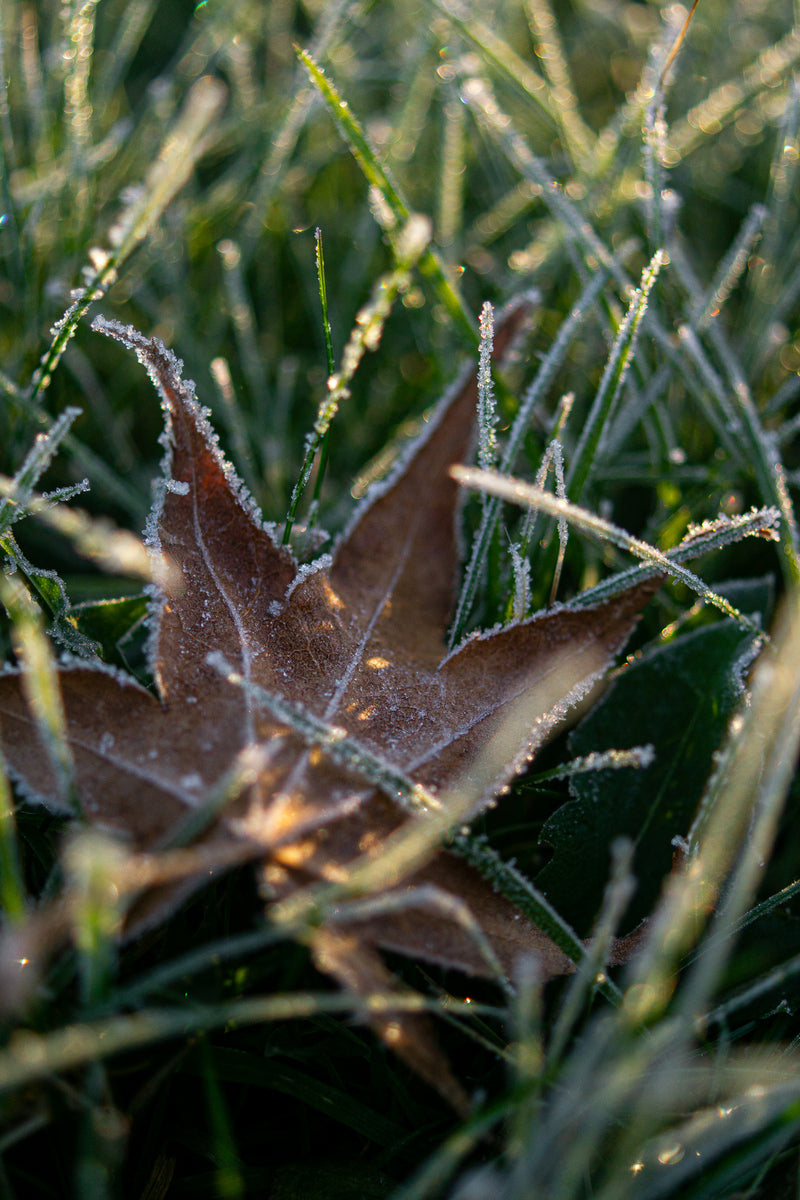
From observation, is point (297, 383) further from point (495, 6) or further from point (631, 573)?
point (495, 6)

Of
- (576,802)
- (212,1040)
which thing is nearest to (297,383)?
(576,802)

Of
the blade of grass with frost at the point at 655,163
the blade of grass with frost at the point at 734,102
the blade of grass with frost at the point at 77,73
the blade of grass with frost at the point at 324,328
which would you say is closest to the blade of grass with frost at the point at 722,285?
the blade of grass with frost at the point at 655,163

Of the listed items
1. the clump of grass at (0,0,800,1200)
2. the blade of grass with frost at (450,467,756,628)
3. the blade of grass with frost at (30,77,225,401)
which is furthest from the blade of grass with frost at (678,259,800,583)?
the blade of grass with frost at (30,77,225,401)

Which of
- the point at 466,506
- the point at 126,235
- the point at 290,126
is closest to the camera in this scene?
the point at 126,235

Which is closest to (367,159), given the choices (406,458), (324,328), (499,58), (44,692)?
(324,328)

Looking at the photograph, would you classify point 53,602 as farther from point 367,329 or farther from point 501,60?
point 501,60

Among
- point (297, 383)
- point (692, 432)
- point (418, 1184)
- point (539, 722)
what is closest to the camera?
point (418, 1184)

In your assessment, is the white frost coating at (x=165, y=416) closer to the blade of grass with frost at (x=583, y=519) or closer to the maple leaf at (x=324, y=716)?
the maple leaf at (x=324, y=716)
